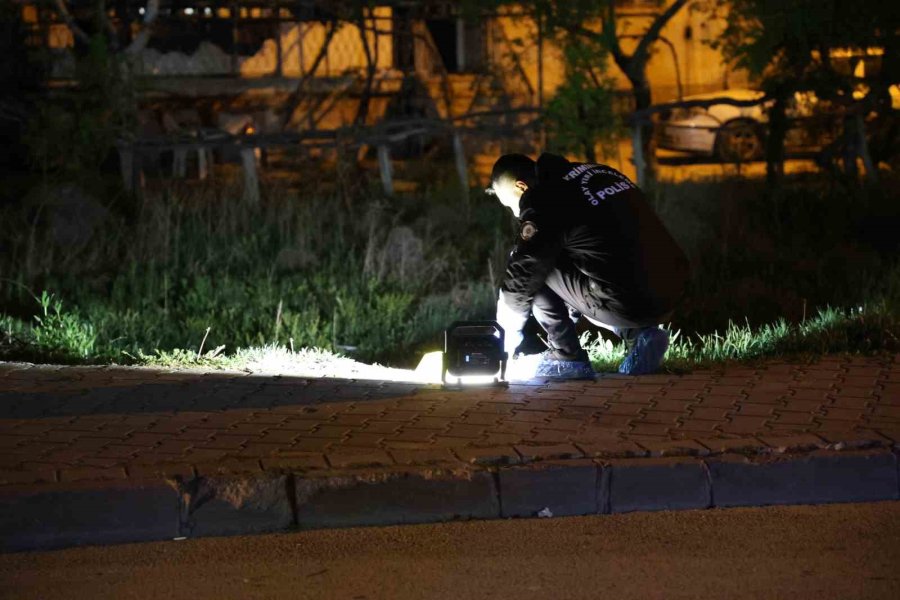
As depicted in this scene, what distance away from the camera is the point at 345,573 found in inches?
188

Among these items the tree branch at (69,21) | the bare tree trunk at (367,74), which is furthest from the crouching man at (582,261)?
the tree branch at (69,21)

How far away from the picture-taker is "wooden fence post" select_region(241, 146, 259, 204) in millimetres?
13477

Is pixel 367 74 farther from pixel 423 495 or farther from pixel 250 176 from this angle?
pixel 423 495

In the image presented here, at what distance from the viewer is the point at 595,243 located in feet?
22.2

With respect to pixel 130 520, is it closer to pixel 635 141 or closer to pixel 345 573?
pixel 345 573

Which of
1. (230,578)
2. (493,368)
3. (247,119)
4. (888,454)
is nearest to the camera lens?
(230,578)

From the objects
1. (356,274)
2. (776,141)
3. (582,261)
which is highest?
(582,261)

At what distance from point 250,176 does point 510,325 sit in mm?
7489

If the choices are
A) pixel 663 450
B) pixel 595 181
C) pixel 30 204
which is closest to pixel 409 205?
pixel 30 204

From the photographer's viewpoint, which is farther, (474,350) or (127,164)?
(127,164)

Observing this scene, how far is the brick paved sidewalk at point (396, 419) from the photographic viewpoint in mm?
5516

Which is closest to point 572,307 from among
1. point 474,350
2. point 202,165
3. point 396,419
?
point 474,350

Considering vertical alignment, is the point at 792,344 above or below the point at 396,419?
below

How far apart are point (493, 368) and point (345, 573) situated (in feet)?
6.86
